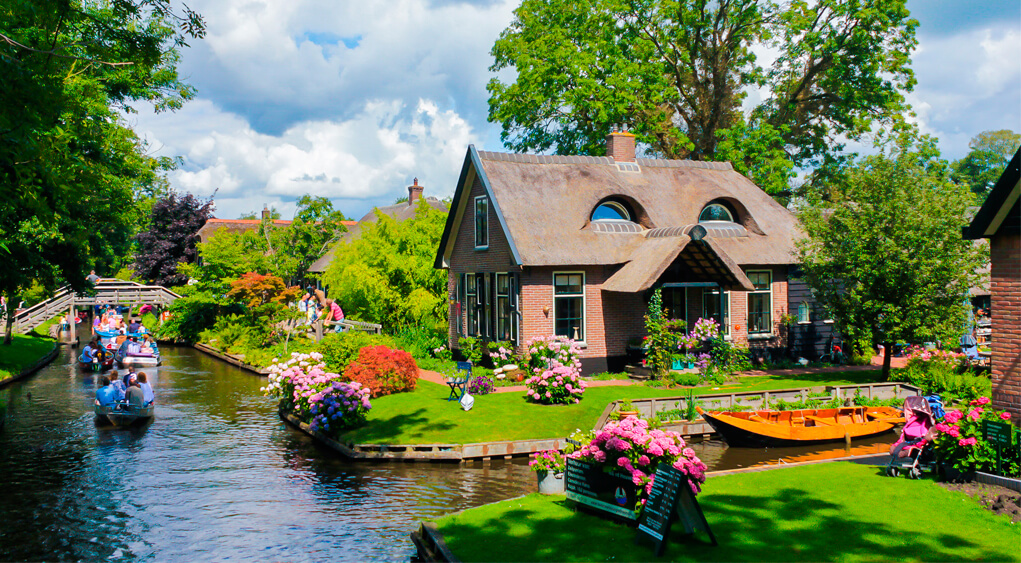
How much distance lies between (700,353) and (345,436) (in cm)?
1331

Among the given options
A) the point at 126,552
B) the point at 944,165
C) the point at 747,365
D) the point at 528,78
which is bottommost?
the point at 126,552

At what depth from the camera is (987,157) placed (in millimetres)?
78750

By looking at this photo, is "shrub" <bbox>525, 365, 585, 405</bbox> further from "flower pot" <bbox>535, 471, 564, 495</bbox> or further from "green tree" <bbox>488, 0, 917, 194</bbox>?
"green tree" <bbox>488, 0, 917, 194</bbox>

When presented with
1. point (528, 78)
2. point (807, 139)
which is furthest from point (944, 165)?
point (528, 78)

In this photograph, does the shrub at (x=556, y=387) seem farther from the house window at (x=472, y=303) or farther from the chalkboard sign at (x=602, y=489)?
the chalkboard sign at (x=602, y=489)

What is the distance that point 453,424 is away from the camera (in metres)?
17.9

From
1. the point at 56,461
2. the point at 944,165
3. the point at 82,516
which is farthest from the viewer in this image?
the point at 944,165

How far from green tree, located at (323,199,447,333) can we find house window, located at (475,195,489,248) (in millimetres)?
6132

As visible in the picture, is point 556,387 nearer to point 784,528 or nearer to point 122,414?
point 784,528

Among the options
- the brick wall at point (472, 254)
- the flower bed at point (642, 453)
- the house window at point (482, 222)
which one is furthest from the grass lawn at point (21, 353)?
the flower bed at point (642, 453)

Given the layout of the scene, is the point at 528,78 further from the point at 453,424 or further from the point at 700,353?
the point at 453,424

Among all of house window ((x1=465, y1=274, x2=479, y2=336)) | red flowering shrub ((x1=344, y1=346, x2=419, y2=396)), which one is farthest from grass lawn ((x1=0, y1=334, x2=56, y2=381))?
house window ((x1=465, y1=274, x2=479, y2=336))

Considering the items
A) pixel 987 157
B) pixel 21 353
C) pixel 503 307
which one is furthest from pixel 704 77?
pixel 987 157

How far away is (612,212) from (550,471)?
16459 mm
